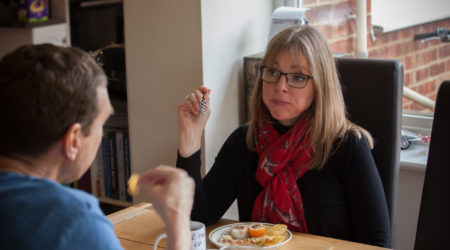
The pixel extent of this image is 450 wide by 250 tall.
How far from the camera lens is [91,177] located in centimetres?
287

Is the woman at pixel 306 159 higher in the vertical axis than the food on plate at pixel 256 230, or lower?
higher

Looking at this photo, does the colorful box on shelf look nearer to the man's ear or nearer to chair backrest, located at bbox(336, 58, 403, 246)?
chair backrest, located at bbox(336, 58, 403, 246)

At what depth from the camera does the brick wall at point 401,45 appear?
2510 millimetres

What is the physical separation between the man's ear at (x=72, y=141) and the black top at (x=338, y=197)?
0.77 metres

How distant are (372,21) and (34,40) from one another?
2072mm

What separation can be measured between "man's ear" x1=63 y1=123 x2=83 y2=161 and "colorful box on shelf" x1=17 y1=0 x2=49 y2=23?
284 cm

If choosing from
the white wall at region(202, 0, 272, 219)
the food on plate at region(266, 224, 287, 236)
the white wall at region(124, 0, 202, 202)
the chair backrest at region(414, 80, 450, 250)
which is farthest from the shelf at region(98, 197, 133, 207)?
the chair backrest at region(414, 80, 450, 250)

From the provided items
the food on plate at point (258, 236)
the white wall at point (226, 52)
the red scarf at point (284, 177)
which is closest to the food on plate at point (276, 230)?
the food on plate at point (258, 236)

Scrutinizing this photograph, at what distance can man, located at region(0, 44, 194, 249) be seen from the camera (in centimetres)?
89

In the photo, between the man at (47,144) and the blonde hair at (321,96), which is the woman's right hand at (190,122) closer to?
the blonde hair at (321,96)

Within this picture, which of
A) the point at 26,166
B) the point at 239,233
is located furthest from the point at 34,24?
the point at 26,166

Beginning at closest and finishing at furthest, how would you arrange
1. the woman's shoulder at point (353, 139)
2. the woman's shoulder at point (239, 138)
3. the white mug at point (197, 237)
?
1. the white mug at point (197, 237)
2. the woman's shoulder at point (353, 139)
3. the woman's shoulder at point (239, 138)

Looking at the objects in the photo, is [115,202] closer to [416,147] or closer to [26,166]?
[416,147]

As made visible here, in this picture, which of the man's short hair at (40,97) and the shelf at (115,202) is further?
the shelf at (115,202)
